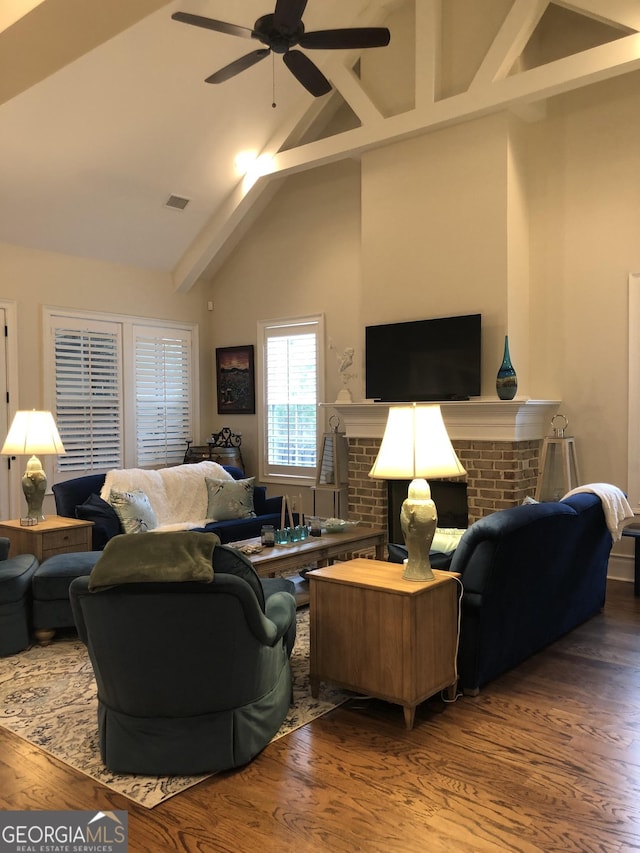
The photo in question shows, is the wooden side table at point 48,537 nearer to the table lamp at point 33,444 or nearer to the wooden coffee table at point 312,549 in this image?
the table lamp at point 33,444

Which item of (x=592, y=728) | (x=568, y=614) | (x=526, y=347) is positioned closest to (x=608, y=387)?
(x=526, y=347)

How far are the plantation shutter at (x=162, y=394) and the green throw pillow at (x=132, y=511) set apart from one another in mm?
2687

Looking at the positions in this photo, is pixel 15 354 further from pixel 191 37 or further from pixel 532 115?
pixel 532 115

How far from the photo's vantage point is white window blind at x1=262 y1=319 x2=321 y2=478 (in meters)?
7.77

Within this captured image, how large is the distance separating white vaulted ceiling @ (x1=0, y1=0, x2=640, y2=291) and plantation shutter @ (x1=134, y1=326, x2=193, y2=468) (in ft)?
3.58

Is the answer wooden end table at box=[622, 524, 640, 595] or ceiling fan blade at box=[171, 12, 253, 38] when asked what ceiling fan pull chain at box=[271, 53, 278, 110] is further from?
wooden end table at box=[622, 524, 640, 595]

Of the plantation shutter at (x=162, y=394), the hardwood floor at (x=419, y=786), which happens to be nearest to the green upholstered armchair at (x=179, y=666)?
the hardwood floor at (x=419, y=786)

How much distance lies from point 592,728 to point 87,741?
220 centimetres

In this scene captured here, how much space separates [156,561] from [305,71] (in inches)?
156

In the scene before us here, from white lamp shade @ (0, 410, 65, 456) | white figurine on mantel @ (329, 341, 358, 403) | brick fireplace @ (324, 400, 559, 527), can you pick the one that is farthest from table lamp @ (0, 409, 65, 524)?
white figurine on mantel @ (329, 341, 358, 403)

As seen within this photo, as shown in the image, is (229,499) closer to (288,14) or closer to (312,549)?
(312,549)

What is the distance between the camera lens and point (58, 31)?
87.0 inches

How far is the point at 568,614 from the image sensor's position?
4.24m

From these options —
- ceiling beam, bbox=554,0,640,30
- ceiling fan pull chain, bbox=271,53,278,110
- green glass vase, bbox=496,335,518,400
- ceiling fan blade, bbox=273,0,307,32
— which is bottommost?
green glass vase, bbox=496,335,518,400
